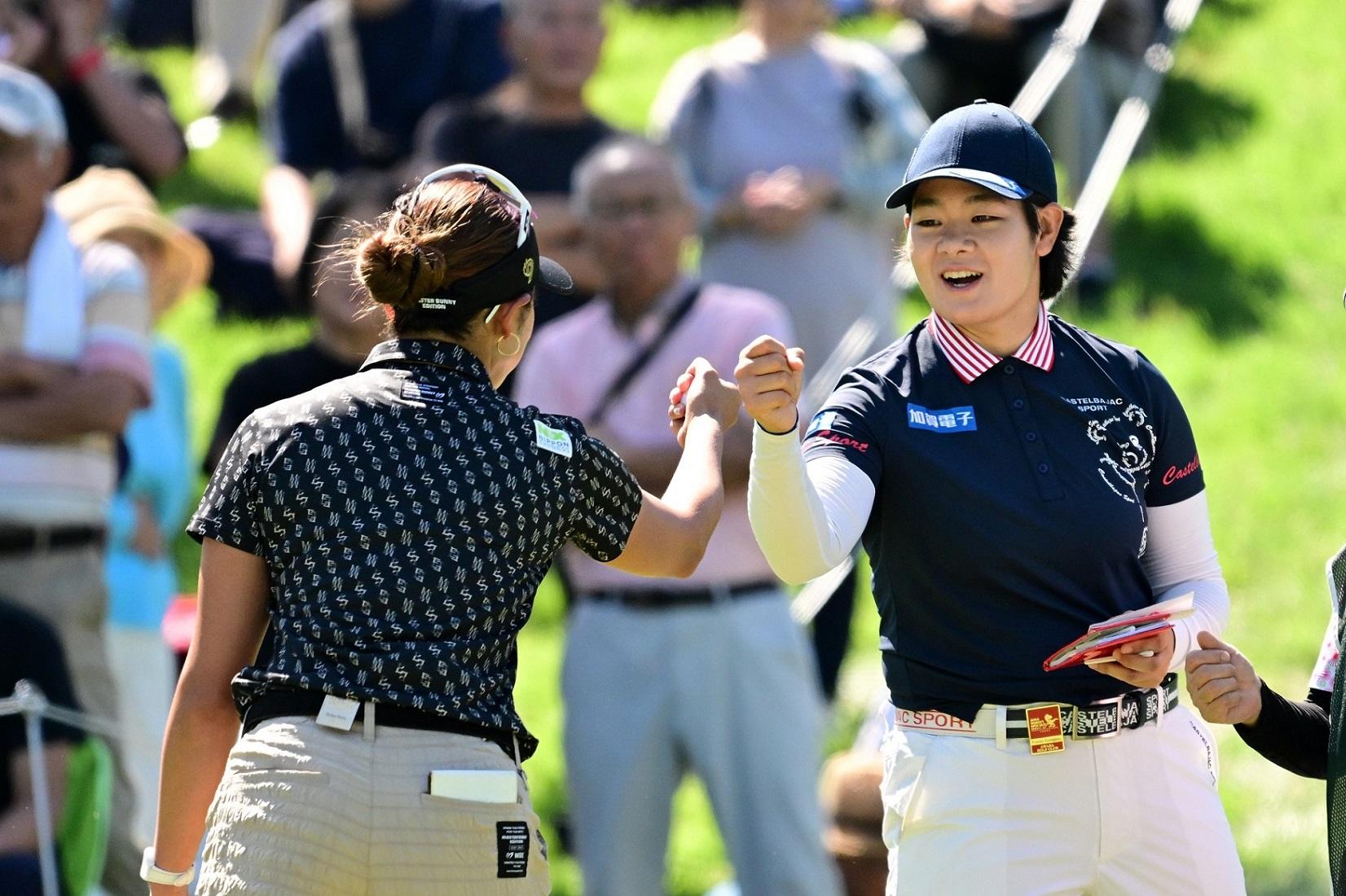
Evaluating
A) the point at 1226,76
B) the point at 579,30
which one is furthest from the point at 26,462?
the point at 1226,76

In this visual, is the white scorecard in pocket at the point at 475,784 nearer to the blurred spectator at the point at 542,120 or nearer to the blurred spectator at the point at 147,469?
the blurred spectator at the point at 147,469

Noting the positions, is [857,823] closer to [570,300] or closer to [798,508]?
[570,300]

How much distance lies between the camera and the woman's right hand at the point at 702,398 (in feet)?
12.0

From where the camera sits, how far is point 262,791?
3117 mm

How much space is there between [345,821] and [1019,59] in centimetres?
587

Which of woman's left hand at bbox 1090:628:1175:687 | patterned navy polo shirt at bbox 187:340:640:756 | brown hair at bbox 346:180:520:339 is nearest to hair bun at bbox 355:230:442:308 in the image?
brown hair at bbox 346:180:520:339

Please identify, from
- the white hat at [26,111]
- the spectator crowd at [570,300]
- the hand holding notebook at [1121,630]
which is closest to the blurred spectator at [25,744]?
the spectator crowd at [570,300]

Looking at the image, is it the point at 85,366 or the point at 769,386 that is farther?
the point at 85,366

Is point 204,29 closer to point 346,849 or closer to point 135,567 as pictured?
point 135,567

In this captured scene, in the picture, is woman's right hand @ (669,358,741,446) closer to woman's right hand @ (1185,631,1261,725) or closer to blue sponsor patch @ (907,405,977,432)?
blue sponsor patch @ (907,405,977,432)

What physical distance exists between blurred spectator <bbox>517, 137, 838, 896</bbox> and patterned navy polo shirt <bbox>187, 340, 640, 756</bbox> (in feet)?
7.97

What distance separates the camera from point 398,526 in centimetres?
313

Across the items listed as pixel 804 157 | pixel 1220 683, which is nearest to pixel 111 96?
pixel 804 157

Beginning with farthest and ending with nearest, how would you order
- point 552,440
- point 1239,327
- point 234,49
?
point 234,49 → point 1239,327 → point 552,440
